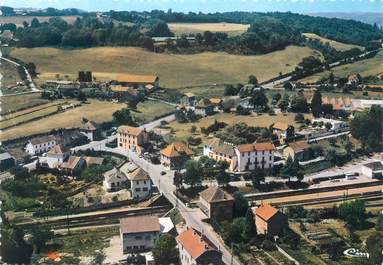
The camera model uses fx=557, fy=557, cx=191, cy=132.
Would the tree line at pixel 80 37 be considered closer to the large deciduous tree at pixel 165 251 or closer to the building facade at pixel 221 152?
the building facade at pixel 221 152

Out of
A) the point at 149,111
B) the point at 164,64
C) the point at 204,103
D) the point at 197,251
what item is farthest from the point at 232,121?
the point at 164,64

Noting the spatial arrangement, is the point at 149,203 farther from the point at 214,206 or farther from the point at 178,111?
the point at 178,111

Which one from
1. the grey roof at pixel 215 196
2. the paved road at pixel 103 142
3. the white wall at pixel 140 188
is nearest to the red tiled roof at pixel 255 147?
the grey roof at pixel 215 196

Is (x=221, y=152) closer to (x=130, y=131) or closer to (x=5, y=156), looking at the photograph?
(x=130, y=131)

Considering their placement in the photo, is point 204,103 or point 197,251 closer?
point 197,251

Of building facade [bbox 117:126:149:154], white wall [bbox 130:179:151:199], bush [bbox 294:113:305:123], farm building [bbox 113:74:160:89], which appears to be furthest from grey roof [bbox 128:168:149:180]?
farm building [bbox 113:74:160:89]

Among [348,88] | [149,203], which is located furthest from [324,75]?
[149,203]

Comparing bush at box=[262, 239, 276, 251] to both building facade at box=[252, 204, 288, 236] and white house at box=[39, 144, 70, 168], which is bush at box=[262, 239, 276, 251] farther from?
white house at box=[39, 144, 70, 168]
